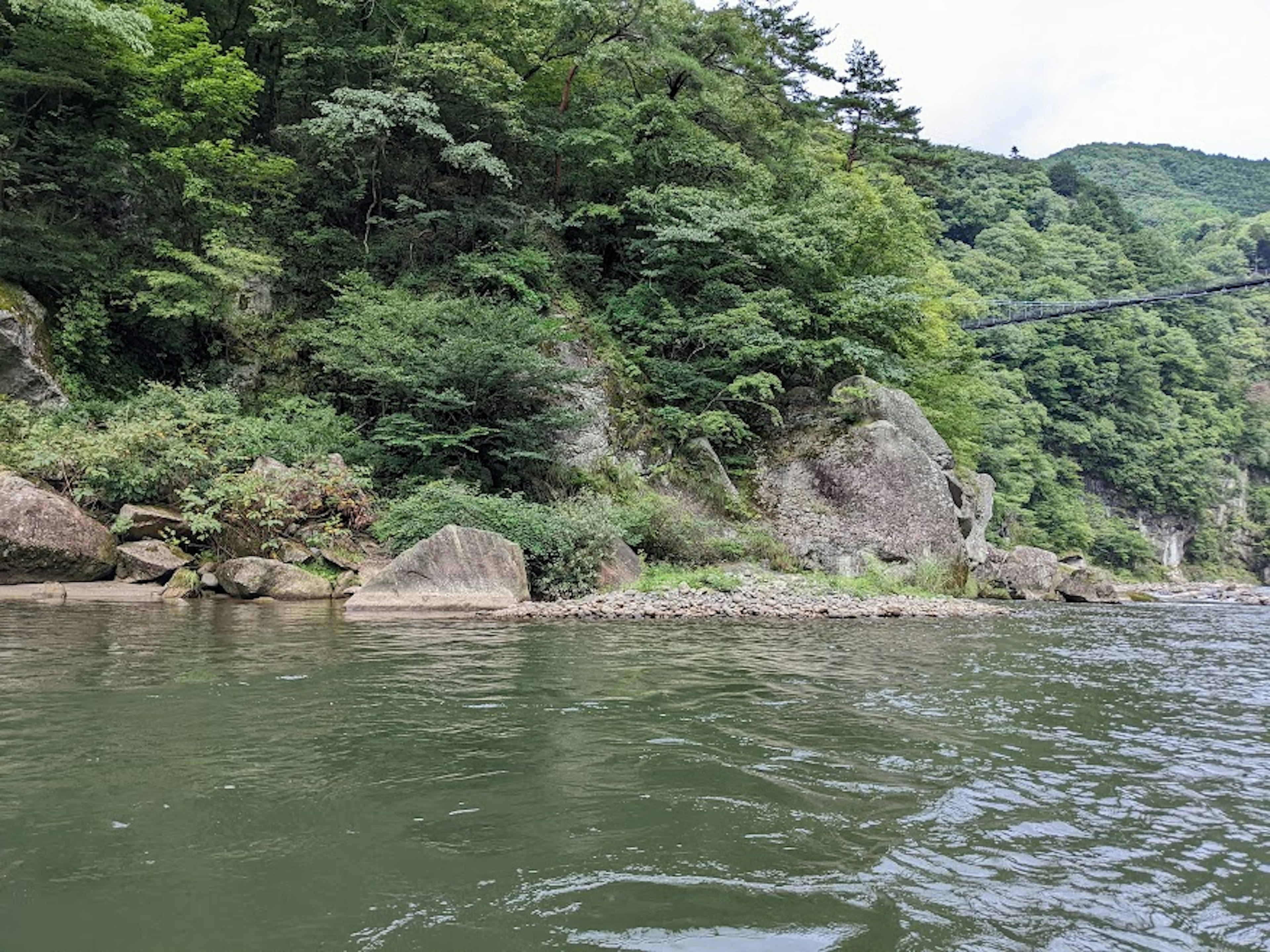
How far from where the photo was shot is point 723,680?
739 cm

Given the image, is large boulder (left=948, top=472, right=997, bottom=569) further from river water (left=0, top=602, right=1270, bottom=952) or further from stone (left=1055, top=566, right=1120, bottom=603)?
river water (left=0, top=602, right=1270, bottom=952)

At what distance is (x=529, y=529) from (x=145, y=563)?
19.8 ft

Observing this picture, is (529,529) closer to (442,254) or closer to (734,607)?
(734,607)

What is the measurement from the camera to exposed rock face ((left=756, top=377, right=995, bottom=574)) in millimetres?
17953

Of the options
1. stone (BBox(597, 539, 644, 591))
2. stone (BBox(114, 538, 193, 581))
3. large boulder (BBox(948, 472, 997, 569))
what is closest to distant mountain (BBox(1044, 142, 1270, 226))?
large boulder (BBox(948, 472, 997, 569))

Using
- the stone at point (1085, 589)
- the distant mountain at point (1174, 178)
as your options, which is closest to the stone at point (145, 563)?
the stone at point (1085, 589)

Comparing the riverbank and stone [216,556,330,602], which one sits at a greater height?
stone [216,556,330,602]

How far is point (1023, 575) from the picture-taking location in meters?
24.2

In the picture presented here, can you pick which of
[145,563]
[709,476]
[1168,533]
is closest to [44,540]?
[145,563]

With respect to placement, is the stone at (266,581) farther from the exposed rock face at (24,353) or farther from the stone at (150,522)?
the exposed rock face at (24,353)

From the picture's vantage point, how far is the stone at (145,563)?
12.3m

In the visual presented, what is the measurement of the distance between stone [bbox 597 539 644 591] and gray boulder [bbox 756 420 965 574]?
452 cm

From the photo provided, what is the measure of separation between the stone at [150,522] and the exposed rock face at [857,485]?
39.6 ft

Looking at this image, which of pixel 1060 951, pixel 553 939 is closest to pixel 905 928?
pixel 1060 951
